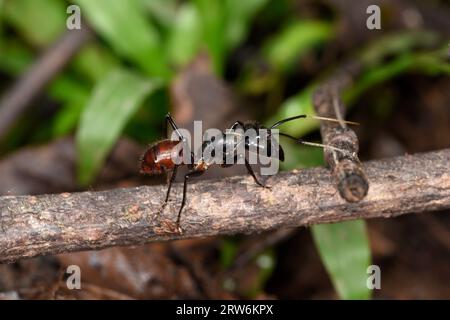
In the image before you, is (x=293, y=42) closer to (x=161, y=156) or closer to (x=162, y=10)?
(x=162, y=10)

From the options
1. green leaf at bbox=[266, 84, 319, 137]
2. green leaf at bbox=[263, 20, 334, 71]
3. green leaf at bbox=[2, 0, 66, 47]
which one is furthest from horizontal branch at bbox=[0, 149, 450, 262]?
green leaf at bbox=[2, 0, 66, 47]

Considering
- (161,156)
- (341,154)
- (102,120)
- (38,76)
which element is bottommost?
(341,154)

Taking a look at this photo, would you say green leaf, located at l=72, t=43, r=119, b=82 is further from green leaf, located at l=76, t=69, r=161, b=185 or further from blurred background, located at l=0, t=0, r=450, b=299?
green leaf, located at l=76, t=69, r=161, b=185

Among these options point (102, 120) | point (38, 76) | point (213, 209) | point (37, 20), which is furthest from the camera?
point (37, 20)

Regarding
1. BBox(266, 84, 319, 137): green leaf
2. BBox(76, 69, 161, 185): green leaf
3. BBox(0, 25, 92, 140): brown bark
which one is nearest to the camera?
BBox(76, 69, 161, 185): green leaf

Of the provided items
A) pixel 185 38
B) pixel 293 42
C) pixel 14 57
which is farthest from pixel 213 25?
pixel 14 57

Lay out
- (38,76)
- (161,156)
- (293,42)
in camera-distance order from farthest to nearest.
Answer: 1. (293,42)
2. (38,76)
3. (161,156)

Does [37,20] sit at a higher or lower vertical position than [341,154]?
higher

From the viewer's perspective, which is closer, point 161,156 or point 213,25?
point 161,156
